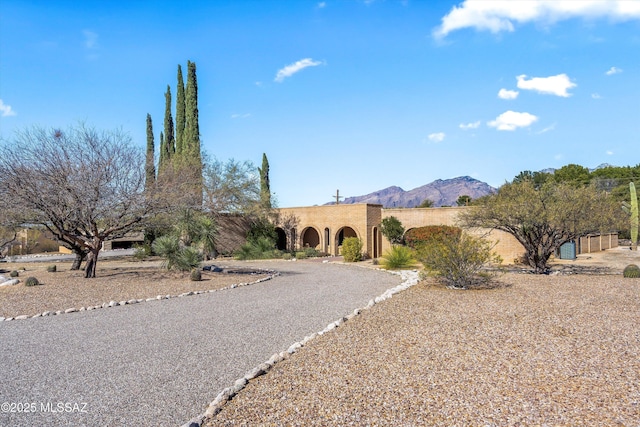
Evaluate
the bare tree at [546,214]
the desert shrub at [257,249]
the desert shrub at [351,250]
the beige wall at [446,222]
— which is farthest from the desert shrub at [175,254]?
the beige wall at [446,222]

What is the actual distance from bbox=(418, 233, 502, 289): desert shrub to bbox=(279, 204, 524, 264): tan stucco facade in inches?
429

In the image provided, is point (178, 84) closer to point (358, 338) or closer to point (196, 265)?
point (196, 265)

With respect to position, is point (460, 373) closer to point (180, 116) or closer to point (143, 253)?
point (143, 253)

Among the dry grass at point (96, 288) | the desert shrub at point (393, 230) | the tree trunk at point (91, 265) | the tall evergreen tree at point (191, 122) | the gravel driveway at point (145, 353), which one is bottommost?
the gravel driveway at point (145, 353)

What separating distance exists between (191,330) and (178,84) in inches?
1135

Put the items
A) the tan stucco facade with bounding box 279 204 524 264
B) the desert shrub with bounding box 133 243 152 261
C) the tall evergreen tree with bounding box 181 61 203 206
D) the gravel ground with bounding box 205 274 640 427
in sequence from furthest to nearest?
the tall evergreen tree with bounding box 181 61 203 206, the desert shrub with bounding box 133 243 152 261, the tan stucco facade with bounding box 279 204 524 264, the gravel ground with bounding box 205 274 640 427

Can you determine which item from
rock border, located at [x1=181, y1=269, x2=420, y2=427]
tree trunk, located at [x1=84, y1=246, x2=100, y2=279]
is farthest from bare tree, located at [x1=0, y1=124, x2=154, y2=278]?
rock border, located at [x1=181, y1=269, x2=420, y2=427]

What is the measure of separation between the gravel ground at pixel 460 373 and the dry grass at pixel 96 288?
7067 millimetres

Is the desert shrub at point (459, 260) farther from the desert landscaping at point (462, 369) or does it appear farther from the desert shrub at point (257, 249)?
the desert shrub at point (257, 249)

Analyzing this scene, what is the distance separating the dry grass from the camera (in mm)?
10711

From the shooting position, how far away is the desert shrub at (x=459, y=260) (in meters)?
12.4

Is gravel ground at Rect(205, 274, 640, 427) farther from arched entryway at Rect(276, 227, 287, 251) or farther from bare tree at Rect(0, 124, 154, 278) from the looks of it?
arched entryway at Rect(276, 227, 287, 251)

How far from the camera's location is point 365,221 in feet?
88.2

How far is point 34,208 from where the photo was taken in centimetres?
1337
